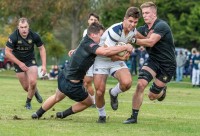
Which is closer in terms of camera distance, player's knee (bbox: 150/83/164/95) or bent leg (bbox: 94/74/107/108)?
bent leg (bbox: 94/74/107/108)

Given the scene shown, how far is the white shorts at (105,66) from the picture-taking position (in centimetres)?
1380

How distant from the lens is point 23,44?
17.0m

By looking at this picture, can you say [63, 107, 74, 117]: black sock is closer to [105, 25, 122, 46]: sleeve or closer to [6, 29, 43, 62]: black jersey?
[105, 25, 122, 46]: sleeve

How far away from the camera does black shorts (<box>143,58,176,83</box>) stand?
570 inches

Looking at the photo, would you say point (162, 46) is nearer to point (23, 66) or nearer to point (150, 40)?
point (150, 40)

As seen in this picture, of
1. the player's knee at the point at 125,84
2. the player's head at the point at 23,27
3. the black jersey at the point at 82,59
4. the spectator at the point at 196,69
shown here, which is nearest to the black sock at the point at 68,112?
the black jersey at the point at 82,59

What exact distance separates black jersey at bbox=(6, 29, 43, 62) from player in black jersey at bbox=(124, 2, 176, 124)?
143 inches

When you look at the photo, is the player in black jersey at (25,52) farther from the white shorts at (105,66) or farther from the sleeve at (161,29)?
the sleeve at (161,29)

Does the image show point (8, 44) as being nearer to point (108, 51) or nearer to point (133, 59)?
point (108, 51)

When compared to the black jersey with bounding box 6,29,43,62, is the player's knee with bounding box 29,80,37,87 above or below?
below

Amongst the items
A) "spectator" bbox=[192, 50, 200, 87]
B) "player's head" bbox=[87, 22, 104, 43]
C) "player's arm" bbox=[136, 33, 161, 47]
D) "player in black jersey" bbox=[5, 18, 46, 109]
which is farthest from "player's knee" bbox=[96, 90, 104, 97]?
"spectator" bbox=[192, 50, 200, 87]

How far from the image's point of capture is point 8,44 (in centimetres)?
1686

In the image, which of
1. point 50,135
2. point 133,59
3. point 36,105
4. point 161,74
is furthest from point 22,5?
point 50,135

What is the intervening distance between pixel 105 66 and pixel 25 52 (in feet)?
13.2
